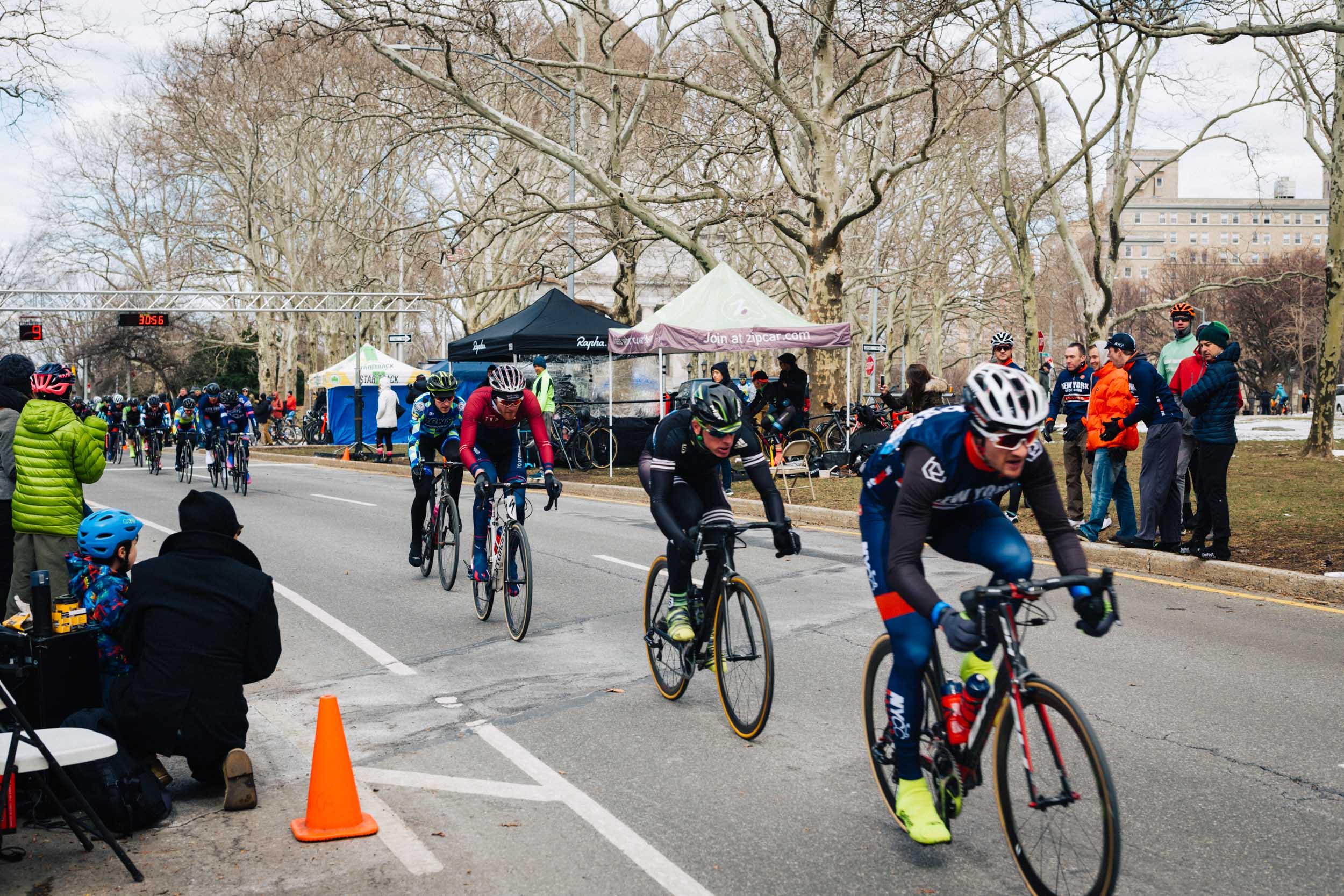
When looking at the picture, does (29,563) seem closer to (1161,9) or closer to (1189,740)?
(1189,740)

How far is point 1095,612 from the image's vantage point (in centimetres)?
382

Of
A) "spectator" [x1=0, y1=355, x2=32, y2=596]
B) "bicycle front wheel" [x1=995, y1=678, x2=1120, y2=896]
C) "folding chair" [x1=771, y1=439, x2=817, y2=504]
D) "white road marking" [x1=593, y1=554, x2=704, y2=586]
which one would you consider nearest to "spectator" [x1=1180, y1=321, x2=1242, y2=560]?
"white road marking" [x1=593, y1=554, x2=704, y2=586]

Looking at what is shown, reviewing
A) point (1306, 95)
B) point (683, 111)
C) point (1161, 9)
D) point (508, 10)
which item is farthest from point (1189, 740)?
point (683, 111)

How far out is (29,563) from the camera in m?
7.61

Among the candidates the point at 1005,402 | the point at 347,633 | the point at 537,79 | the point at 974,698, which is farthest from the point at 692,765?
the point at 537,79

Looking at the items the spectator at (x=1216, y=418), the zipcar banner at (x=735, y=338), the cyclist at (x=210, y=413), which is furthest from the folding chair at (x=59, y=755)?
the cyclist at (x=210, y=413)

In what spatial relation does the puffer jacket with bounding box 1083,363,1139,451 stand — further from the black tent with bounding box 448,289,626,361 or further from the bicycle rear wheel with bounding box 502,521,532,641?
the black tent with bounding box 448,289,626,361

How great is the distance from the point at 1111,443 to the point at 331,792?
8.90m

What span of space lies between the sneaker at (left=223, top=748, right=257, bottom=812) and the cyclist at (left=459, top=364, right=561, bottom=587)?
367 centimetres

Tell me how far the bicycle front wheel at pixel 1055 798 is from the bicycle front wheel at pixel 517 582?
4990 mm

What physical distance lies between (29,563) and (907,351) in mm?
56250

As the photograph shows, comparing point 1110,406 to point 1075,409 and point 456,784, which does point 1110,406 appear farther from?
point 456,784

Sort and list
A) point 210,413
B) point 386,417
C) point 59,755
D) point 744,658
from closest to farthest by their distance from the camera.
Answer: point 59,755
point 744,658
point 210,413
point 386,417

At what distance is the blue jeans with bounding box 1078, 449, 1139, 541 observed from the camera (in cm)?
1188
